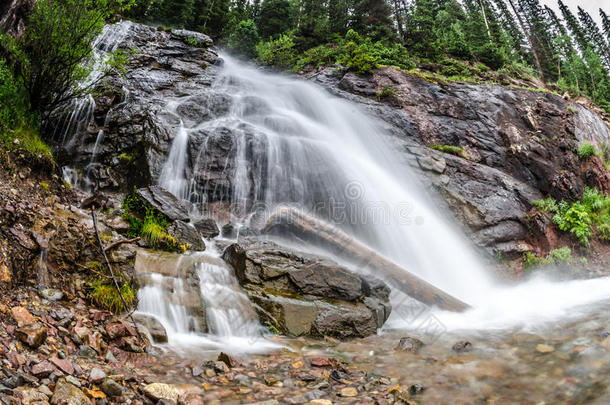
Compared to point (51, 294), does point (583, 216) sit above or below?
above

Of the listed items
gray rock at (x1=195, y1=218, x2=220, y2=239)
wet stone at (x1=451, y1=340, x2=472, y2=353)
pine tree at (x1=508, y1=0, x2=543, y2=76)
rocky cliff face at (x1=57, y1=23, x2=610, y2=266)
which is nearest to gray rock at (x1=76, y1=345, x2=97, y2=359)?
wet stone at (x1=451, y1=340, x2=472, y2=353)

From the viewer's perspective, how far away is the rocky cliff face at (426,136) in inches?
442

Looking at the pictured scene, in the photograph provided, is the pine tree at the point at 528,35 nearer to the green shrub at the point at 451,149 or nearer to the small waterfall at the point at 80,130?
the green shrub at the point at 451,149

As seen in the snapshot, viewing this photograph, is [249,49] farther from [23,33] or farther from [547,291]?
[547,291]

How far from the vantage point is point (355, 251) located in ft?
A: 28.0

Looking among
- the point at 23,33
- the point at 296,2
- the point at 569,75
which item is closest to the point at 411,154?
the point at 23,33

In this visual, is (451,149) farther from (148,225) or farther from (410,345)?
(148,225)

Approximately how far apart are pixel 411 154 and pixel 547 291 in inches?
257

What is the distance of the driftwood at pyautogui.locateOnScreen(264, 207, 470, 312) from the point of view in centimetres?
755

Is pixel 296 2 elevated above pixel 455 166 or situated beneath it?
elevated above

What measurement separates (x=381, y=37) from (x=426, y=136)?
42.8ft

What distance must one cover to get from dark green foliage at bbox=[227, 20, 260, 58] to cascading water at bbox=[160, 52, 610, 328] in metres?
17.8

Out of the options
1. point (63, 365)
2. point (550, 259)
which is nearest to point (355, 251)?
point (63, 365)

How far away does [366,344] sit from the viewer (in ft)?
18.5
